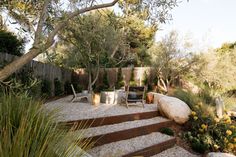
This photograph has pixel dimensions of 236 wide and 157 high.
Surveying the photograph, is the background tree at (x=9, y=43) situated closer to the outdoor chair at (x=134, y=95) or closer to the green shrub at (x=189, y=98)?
the outdoor chair at (x=134, y=95)

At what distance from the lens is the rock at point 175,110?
5562mm

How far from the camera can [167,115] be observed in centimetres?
582

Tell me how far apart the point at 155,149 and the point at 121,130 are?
816 millimetres

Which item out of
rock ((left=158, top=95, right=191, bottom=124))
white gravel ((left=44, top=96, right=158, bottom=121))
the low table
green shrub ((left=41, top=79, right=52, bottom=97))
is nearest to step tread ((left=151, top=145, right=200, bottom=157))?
rock ((left=158, top=95, right=191, bottom=124))

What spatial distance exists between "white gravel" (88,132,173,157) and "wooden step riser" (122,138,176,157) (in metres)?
0.07

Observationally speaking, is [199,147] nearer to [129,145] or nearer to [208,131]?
[208,131]

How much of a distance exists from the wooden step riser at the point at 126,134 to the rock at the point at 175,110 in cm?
36

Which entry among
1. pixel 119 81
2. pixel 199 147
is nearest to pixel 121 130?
pixel 199 147

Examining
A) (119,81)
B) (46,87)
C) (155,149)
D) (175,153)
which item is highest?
(119,81)

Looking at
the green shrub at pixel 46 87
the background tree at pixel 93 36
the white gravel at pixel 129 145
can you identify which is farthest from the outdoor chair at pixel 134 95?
the green shrub at pixel 46 87

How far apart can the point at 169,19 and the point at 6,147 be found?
3.18 m

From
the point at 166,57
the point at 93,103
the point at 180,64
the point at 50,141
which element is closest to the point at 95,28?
the point at 93,103

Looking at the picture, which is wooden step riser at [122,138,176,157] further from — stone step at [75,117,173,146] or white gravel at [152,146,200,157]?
stone step at [75,117,173,146]

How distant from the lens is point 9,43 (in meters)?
7.48
